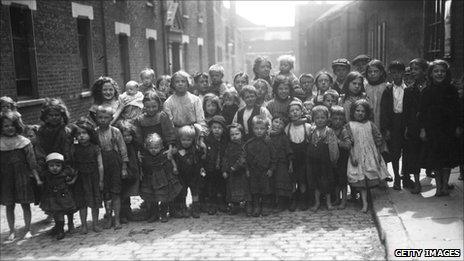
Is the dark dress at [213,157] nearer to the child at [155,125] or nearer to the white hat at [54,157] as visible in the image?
the child at [155,125]

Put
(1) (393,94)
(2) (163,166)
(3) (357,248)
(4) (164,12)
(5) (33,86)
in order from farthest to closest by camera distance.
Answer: (4) (164,12), (5) (33,86), (1) (393,94), (2) (163,166), (3) (357,248)

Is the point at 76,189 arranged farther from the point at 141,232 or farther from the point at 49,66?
the point at 49,66

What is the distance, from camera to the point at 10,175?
543 cm

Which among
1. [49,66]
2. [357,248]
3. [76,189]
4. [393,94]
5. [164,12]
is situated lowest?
[357,248]

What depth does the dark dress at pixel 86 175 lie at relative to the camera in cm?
556

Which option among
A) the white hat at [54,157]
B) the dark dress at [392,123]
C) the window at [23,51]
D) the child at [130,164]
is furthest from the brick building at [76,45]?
the dark dress at [392,123]

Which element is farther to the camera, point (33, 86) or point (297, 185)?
point (33, 86)

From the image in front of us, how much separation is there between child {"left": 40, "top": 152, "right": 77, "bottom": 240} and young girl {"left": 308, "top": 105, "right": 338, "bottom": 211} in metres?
3.02

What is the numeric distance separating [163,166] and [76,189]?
42.5 inches

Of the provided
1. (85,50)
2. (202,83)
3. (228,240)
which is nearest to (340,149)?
(228,240)

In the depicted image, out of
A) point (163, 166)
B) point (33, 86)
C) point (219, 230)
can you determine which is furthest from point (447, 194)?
point (33, 86)

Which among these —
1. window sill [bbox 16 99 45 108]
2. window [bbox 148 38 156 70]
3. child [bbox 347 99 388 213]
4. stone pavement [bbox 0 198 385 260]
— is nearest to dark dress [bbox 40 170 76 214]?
stone pavement [bbox 0 198 385 260]

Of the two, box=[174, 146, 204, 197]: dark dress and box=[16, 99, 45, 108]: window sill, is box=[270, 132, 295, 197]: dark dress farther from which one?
box=[16, 99, 45, 108]: window sill

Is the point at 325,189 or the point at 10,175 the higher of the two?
the point at 10,175
